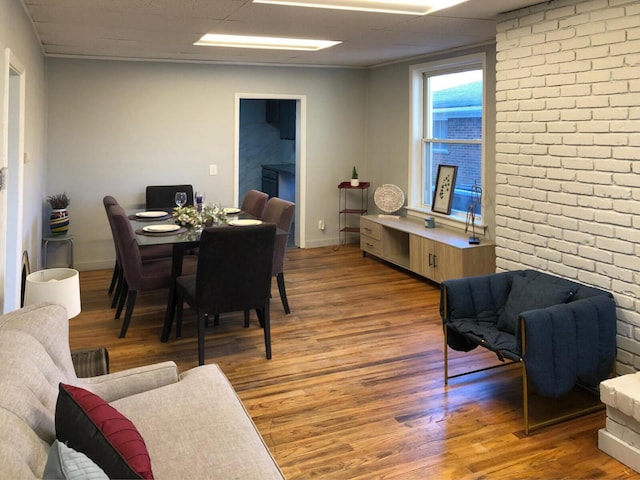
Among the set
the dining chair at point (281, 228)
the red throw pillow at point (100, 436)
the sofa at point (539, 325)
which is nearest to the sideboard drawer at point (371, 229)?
the dining chair at point (281, 228)

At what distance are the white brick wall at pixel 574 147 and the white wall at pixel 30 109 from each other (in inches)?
121

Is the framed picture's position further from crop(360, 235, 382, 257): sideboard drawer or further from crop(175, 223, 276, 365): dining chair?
crop(175, 223, 276, 365): dining chair

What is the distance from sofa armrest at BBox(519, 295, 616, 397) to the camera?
2.80 m

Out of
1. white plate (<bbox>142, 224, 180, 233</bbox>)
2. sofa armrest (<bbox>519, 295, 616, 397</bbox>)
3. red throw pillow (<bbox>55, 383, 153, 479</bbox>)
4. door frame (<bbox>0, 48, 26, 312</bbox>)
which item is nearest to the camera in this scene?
red throw pillow (<bbox>55, 383, 153, 479</bbox>)

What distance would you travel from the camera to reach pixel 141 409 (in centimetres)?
213

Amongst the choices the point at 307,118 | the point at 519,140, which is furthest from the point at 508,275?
the point at 307,118

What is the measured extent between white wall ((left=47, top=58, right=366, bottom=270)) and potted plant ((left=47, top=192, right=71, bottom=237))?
0.33 meters

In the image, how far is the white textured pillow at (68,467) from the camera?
4.07 ft

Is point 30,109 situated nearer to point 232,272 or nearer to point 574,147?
point 232,272

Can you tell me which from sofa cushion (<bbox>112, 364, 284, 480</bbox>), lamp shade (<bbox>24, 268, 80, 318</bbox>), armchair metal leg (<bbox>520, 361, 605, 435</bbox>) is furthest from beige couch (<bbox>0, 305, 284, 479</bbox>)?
armchair metal leg (<bbox>520, 361, 605, 435</bbox>)

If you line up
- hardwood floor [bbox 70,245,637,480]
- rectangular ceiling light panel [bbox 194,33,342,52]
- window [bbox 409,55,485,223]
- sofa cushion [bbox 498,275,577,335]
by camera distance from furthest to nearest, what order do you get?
window [bbox 409,55,485,223] < rectangular ceiling light panel [bbox 194,33,342,52] < sofa cushion [bbox 498,275,577,335] < hardwood floor [bbox 70,245,637,480]

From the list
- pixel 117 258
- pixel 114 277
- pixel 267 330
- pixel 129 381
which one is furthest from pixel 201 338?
pixel 114 277

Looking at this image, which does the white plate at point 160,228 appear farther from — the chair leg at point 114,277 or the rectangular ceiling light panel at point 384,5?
the rectangular ceiling light panel at point 384,5

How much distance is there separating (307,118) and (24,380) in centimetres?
604
